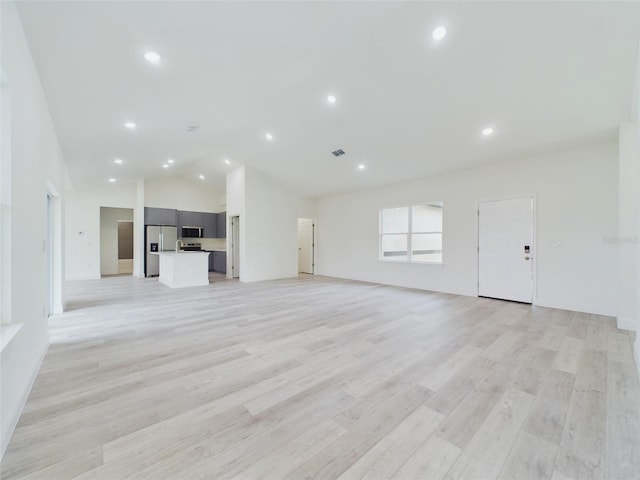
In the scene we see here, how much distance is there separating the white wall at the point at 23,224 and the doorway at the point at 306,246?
7116 millimetres

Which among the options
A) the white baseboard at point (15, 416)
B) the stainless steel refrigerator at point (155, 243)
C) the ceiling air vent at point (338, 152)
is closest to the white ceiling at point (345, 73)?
the ceiling air vent at point (338, 152)

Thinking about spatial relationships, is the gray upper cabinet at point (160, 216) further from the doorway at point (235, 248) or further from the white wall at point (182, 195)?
the doorway at point (235, 248)

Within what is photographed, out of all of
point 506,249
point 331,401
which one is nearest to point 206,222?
point 506,249

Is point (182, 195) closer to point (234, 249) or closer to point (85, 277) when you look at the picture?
point (234, 249)

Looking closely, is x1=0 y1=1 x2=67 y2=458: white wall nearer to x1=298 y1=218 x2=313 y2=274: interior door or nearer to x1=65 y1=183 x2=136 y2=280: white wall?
x1=65 y1=183 x2=136 y2=280: white wall

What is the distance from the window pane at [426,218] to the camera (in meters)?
6.68

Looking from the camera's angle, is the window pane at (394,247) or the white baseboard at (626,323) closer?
the white baseboard at (626,323)

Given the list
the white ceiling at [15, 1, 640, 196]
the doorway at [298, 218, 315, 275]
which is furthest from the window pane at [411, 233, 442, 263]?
the doorway at [298, 218, 315, 275]

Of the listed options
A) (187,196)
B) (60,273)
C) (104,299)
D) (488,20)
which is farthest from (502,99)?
(187,196)

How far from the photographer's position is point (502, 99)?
3.62 metres

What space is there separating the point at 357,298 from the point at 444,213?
273 centimetres

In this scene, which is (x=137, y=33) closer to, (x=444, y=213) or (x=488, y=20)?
(x=488, y=20)

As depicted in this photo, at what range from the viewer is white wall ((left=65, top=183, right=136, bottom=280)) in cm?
803

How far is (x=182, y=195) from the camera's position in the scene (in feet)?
32.7
